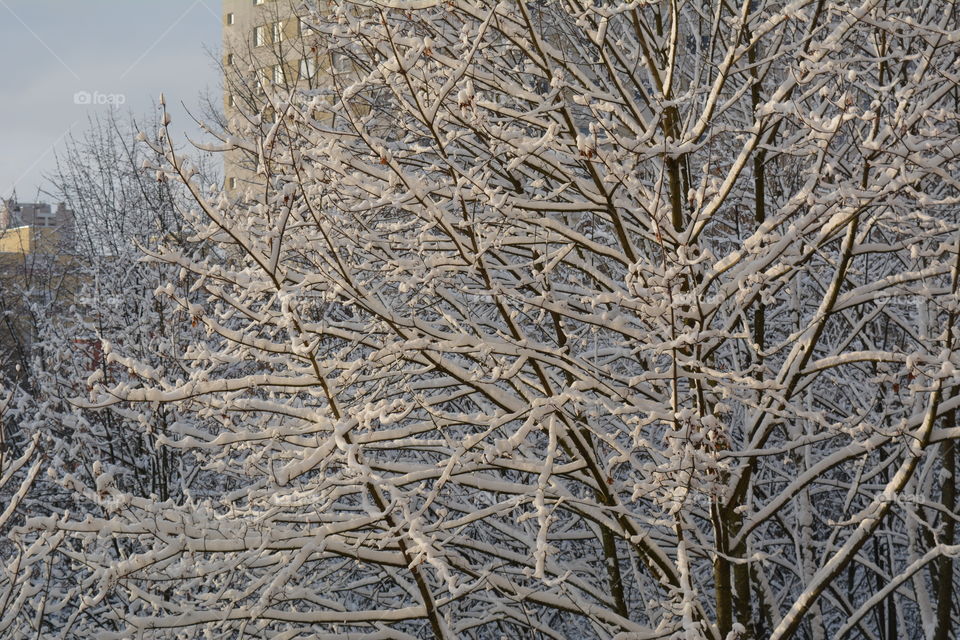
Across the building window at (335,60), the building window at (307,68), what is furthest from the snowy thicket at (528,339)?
the building window at (307,68)

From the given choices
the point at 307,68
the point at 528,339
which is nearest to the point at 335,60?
the point at 307,68

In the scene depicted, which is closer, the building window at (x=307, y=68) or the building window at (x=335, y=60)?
the building window at (x=335, y=60)

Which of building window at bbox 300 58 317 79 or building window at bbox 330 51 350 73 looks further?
building window at bbox 300 58 317 79

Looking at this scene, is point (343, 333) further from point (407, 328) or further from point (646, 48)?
point (646, 48)

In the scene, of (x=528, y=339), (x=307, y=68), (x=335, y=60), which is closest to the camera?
(x=528, y=339)

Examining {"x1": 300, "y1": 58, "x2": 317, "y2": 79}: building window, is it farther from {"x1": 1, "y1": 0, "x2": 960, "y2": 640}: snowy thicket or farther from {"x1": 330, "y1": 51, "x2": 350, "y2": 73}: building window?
{"x1": 1, "y1": 0, "x2": 960, "y2": 640}: snowy thicket

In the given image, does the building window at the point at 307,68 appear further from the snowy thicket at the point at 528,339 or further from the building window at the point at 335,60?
the snowy thicket at the point at 528,339

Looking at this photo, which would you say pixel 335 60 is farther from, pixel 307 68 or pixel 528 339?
pixel 528 339

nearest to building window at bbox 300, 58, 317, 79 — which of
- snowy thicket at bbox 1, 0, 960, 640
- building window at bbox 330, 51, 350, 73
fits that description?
building window at bbox 330, 51, 350, 73

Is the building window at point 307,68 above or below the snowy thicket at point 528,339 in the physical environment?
above

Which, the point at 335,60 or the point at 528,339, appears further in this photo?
the point at 335,60

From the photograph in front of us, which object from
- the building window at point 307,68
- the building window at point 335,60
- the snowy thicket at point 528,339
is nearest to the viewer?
the snowy thicket at point 528,339

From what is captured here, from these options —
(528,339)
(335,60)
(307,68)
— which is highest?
(335,60)

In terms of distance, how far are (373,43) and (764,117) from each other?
1770 mm
